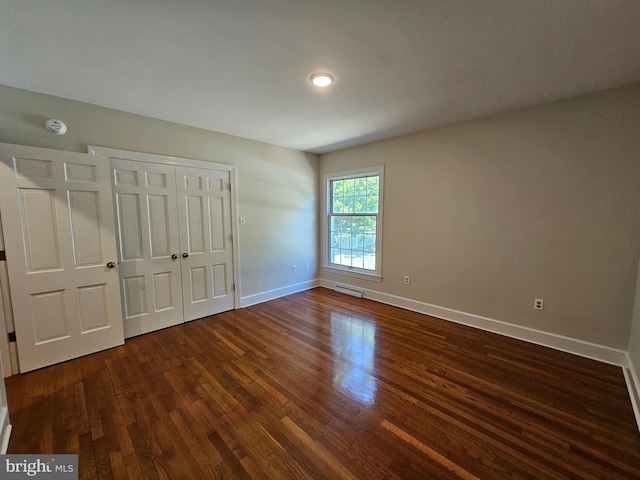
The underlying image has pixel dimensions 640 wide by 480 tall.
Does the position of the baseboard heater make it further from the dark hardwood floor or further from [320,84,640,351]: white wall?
the dark hardwood floor

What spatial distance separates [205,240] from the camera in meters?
3.52

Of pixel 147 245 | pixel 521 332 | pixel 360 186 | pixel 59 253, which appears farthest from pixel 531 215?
pixel 59 253

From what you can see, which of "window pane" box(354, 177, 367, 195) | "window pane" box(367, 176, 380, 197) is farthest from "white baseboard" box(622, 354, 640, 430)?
"window pane" box(354, 177, 367, 195)

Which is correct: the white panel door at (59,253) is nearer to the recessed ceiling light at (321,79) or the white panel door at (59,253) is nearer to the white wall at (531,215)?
the recessed ceiling light at (321,79)

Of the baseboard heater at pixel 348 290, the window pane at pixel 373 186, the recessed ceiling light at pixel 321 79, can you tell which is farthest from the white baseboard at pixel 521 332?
the recessed ceiling light at pixel 321 79

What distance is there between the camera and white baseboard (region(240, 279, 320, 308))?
13.1 ft

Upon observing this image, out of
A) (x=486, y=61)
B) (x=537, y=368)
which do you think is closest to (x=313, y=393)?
(x=537, y=368)

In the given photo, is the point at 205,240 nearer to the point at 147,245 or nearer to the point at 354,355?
the point at 147,245

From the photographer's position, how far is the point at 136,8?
1.42 metres

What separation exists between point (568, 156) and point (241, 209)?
12.7 feet

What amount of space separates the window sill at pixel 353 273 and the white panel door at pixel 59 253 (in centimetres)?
322

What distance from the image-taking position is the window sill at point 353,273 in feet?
13.8

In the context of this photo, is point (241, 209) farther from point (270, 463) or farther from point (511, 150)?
point (511, 150)

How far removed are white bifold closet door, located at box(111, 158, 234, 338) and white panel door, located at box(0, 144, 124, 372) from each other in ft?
0.75
